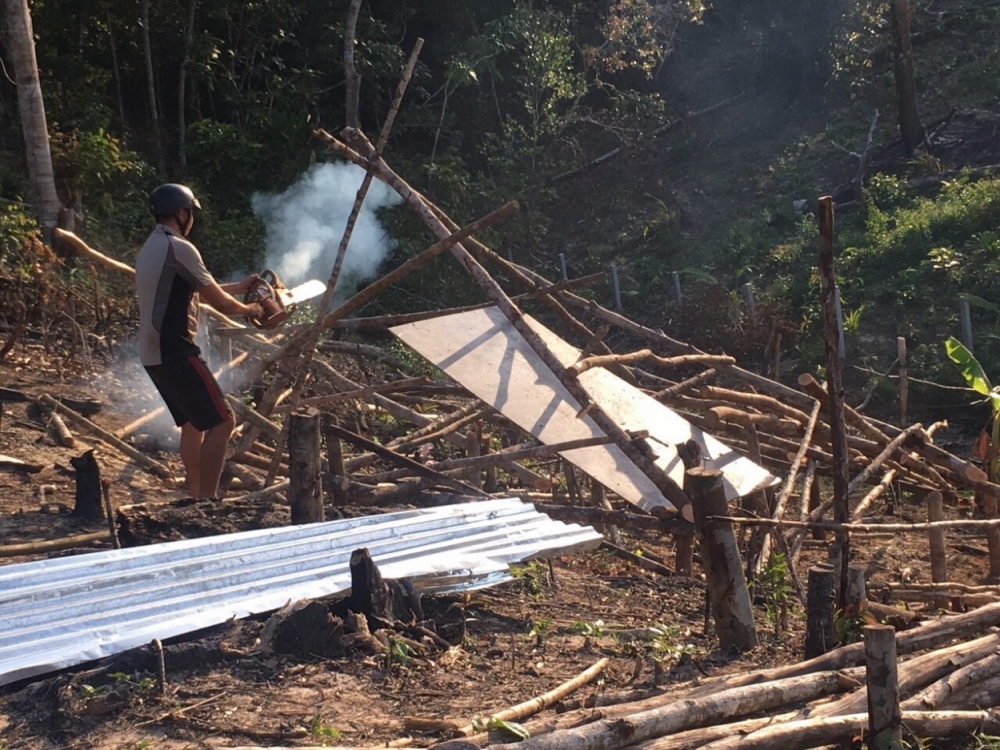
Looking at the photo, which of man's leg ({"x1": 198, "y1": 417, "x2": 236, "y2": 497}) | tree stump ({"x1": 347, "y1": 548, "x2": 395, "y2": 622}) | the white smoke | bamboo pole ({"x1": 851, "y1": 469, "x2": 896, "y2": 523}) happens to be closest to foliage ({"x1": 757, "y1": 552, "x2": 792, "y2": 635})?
bamboo pole ({"x1": 851, "y1": 469, "x2": 896, "y2": 523})

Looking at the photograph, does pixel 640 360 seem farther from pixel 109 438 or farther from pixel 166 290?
pixel 109 438

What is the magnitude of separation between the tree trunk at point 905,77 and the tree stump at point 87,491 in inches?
553

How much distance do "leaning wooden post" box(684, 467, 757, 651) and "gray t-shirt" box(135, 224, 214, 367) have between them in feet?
9.02

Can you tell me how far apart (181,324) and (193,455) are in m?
0.73

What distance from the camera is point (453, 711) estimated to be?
11.7 ft

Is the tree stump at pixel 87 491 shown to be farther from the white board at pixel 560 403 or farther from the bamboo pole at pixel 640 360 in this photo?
the bamboo pole at pixel 640 360

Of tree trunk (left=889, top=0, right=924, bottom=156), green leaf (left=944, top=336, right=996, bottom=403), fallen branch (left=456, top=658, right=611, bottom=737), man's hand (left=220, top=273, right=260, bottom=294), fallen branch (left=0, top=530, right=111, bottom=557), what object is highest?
tree trunk (left=889, top=0, right=924, bottom=156)

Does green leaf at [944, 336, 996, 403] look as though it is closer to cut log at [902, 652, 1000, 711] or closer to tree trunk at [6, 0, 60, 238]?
cut log at [902, 652, 1000, 711]

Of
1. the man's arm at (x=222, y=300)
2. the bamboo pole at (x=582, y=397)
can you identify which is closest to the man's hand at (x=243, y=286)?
the man's arm at (x=222, y=300)

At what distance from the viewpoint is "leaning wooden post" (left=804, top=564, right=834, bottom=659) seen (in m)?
4.16

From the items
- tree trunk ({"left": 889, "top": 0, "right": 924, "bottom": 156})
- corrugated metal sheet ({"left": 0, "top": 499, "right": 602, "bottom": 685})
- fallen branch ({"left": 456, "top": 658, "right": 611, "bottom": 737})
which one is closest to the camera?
Answer: fallen branch ({"left": 456, "top": 658, "right": 611, "bottom": 737})

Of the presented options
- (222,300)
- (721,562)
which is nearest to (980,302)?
(721,562)

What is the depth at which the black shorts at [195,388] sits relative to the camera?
5.57 m

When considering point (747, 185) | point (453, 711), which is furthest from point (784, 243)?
point (453, 711)
